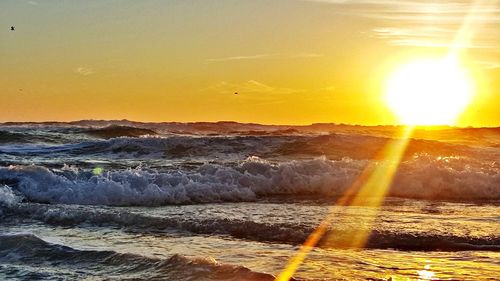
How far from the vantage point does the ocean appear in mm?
8188

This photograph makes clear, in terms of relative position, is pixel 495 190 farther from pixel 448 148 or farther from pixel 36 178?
pixel 448 148

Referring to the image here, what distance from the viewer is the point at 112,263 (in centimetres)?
847

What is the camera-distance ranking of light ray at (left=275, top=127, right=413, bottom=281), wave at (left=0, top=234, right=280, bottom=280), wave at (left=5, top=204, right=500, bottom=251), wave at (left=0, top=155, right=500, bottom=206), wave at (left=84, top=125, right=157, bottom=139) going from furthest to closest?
1. wave at (left=84, top=125, right=157, bottom=139)
2. wave at (left=0, top=155, right=500, bottom=206)
3. wave at (left=5, top=204, right=500, bottom=251)
4. light ray at (left=275, top=127, right=413, bottom=281)
5. wave at (left=0, top=234, right=280, bottom=280)

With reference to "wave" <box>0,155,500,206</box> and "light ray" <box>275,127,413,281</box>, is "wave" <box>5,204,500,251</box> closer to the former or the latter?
"light ray" <box>275,127,413,281</box>

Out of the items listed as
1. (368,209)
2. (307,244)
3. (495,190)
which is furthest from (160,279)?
(495,190)

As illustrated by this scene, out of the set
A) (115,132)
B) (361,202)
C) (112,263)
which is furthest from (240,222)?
(115,132)

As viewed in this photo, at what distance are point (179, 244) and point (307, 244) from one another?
1.85m

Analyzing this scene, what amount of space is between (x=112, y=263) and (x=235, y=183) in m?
9.19

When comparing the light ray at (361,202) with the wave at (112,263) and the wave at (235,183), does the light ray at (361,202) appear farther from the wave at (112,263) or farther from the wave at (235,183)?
the wave at (112,263)

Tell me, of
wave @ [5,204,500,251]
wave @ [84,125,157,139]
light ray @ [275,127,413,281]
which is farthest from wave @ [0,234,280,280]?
wave @ [84,125,157,139]

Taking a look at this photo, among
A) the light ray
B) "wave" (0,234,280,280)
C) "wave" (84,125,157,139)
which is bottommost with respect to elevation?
"wave" (0,234,280,280)

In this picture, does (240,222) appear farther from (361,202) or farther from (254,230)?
(361,202)

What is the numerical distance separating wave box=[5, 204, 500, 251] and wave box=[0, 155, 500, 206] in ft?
10.3

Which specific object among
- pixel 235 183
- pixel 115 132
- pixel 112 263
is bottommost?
pixel 112 263
